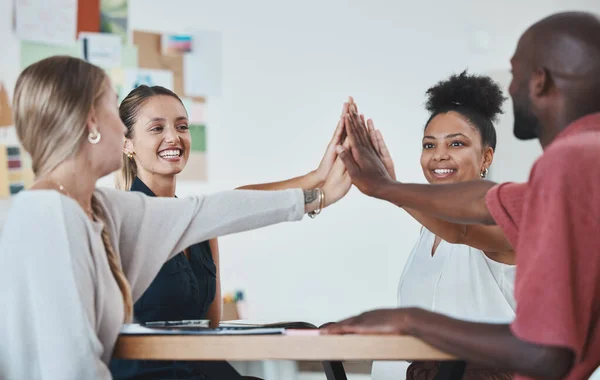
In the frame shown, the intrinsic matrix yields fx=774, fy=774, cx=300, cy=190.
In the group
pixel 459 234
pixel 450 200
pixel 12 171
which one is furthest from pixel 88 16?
pixel 450 200

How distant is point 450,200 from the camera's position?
75.0 inches

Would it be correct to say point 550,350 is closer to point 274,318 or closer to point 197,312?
point 197,312

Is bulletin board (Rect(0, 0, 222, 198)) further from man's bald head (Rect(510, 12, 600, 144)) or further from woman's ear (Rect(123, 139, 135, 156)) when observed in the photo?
man's bald head (Rect(510, 12, 600, 144))

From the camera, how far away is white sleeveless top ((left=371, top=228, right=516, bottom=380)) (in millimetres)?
2416

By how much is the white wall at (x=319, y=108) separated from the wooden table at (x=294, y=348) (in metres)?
2.80

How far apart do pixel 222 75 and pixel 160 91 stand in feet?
5.56

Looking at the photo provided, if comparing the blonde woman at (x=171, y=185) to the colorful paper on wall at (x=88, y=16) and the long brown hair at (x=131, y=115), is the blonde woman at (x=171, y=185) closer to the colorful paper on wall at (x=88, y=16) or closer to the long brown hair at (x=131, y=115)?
the long brown hair at (x=131, y=115)

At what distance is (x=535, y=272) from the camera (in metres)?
1.25

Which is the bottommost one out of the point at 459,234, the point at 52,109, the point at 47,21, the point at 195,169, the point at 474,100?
the point at 459,234

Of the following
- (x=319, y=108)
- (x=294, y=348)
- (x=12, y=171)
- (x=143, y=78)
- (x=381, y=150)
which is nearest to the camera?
(x=294, y=348)

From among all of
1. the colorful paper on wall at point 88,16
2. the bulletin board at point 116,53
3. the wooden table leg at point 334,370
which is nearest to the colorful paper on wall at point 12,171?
the bulletin board at point 116,53

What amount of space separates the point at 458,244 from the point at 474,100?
57 cm

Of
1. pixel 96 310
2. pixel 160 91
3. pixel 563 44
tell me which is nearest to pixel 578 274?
pixel 563 44

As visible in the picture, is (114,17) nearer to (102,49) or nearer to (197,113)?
(102,49)
